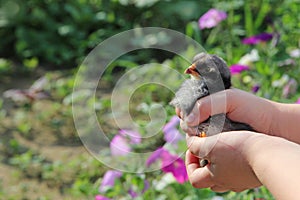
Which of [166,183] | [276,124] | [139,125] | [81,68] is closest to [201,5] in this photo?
[81,68]

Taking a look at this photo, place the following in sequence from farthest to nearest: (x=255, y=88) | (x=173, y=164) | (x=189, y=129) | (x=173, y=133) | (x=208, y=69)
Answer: (x=255, y=88), (x=173, y=133), (x=173, y=164), (x=189, y=129), (x=208, y=69)

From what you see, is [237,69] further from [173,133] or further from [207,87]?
[207,87]

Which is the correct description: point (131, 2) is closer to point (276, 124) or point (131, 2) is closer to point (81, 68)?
point (81, 68)

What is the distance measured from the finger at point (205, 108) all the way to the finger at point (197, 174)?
18cm

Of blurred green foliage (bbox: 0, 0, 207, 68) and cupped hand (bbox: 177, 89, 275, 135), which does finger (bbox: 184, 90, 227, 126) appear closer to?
cupped hand (bbox: 177, 89, 275, 135)

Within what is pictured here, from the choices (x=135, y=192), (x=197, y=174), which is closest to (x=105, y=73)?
(x=135, y=192)

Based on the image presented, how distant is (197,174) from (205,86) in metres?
0.29

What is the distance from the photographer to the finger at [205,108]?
5.02 ft

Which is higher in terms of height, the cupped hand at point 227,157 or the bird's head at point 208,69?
the bird's head at point 208,69

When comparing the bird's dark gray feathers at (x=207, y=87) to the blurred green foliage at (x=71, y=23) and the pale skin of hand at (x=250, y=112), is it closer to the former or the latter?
the pale skin of hand at (x=250, y=112)

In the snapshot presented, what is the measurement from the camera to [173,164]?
2.37m

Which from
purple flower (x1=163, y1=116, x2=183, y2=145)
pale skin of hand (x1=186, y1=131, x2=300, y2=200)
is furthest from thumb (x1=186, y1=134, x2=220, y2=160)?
purple flower (x1=163, y1=116, x2=183, y2=145)

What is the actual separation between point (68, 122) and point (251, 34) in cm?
103

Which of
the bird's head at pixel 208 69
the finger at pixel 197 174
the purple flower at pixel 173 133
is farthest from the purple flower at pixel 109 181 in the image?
the bird's head at pixel 208 69
